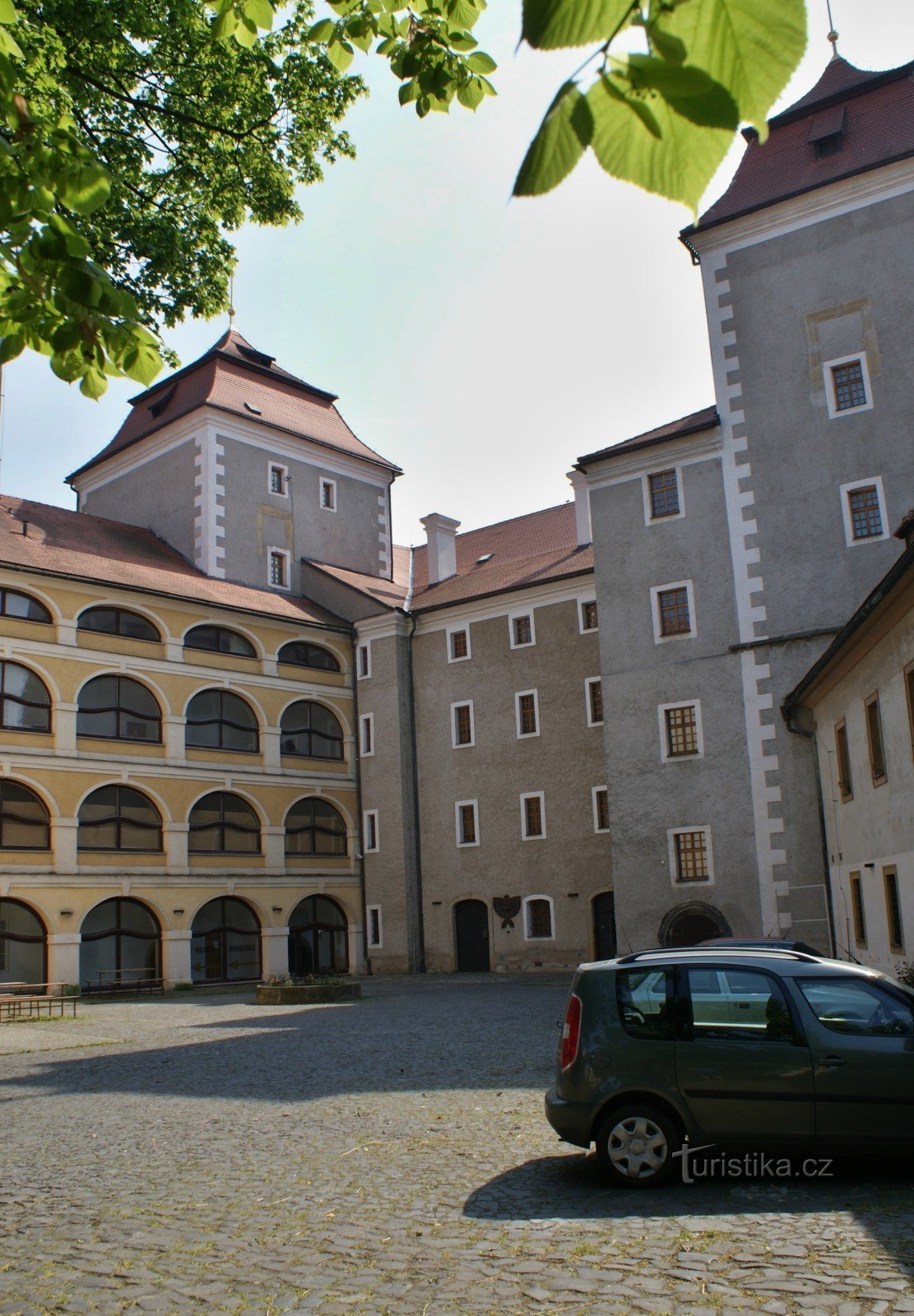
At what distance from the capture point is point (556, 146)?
179cm

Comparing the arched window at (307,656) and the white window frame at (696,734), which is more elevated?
the arched window at (307,656)

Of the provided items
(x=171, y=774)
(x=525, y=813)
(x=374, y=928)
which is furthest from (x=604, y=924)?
(x=171, y=774)

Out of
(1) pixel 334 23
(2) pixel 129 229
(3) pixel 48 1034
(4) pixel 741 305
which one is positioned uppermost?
(4) pixel 741 305

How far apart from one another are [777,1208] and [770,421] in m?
23.2

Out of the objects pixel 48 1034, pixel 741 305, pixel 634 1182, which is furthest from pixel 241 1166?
pixel 741 305

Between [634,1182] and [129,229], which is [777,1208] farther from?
[129,229]

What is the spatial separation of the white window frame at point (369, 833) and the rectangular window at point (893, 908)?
73.3 feet

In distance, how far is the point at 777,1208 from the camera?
682cm

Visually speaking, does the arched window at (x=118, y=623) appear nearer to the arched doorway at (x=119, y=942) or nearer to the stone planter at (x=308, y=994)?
the arched doorway at (x=119, y=942)

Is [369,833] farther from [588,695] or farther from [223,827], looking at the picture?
[588,695]

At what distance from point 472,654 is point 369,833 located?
22.6 feet

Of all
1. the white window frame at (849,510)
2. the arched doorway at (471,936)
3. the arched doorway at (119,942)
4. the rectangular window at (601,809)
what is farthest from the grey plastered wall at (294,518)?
the white window frame at (849,510)

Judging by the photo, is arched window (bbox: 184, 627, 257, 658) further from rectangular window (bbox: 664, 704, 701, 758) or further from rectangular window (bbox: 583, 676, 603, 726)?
rectangular window (bbox: 664, 704, 701, 758)

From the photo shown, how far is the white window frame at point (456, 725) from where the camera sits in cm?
3806
